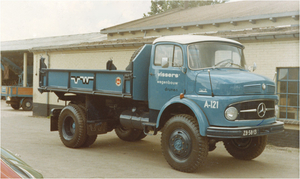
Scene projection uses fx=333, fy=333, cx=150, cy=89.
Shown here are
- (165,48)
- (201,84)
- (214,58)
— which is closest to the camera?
(201,84)

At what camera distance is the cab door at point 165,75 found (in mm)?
7160

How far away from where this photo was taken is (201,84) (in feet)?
21.9

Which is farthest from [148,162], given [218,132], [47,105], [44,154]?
[47,105]

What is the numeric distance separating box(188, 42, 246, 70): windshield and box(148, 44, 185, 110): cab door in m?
0.27

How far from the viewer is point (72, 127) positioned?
9.45 m

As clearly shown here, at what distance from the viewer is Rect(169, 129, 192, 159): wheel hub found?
6590 millimetres

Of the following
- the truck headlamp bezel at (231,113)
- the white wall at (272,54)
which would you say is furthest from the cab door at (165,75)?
the white wall at (272,54)

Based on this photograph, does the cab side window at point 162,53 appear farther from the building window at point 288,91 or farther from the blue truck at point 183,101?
the building window at point 288,91

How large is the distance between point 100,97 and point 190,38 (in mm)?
3181

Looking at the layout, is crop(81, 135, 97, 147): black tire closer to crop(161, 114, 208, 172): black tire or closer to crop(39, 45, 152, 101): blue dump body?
crop(39, 45, 152, 101): blue dump body

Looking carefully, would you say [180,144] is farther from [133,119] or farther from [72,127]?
[72,127]

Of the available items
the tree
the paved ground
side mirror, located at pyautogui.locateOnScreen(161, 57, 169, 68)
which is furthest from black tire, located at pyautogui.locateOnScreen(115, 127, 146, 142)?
the tree

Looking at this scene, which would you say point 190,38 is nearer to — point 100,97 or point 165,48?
point 165,48

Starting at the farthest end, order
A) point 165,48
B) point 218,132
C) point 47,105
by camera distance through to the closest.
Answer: point 47,105
point 165,48
point 218,132
